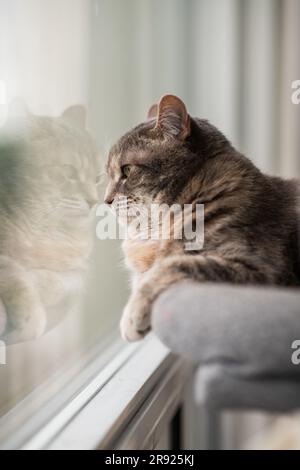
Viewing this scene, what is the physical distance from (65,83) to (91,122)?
0.11 meters

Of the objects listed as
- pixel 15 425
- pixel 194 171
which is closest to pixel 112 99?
pixel 194 171

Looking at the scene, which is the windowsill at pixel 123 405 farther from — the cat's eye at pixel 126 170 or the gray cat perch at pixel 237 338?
the cat's eye at pixel 126 170

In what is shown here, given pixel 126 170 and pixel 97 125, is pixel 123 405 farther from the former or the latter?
pixel 97 125

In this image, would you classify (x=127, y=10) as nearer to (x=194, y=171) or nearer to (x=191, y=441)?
(x=194, y=171)

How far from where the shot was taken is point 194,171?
89cm

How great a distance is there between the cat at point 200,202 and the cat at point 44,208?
0.08m

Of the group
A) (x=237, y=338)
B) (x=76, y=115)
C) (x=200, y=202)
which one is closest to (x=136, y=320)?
(x=237, y=338)

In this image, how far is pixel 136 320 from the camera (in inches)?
25.8

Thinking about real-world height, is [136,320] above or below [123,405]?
above

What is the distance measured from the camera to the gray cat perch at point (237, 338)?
0.53 meters

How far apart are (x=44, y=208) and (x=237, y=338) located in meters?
0.54

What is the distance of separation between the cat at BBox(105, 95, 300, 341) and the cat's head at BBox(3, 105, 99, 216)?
0.06m

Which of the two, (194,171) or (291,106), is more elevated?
(291,106)

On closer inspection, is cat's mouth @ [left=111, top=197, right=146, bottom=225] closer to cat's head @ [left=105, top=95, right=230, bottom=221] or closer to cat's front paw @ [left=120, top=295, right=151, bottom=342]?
cat's head @ [left=105, top=95, right=230, bottom=221]
